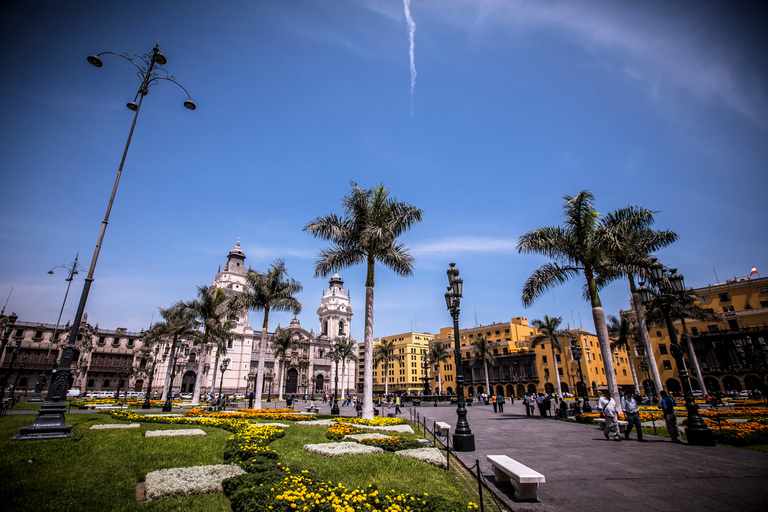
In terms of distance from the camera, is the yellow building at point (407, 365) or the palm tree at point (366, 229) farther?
the yellow building at point (407, 365)

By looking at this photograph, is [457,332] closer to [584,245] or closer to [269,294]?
[584,245]

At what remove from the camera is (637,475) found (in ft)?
24.5

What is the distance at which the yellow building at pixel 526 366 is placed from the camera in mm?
65625

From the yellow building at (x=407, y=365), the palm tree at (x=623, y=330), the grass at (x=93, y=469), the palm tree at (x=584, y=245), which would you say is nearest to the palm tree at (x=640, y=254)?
the palm tree at (x=584, y=245)

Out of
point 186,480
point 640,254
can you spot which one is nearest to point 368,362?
point 186,480

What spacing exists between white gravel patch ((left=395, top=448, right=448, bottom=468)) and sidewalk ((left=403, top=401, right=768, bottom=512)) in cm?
84

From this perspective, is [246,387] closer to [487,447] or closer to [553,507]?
[487,447]

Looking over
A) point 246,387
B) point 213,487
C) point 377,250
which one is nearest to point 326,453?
point 213,487

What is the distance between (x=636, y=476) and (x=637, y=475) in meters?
0.11

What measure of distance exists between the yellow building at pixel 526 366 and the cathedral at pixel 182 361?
2851cm

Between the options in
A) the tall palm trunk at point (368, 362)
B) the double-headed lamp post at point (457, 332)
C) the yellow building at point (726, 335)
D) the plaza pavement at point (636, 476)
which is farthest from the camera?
the yellow building at point (726, 335)

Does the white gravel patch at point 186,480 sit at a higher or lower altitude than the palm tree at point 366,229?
lower

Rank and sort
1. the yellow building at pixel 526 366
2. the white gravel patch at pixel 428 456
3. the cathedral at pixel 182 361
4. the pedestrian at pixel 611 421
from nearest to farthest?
the white gravel patch at pixel 428 456
the pedestrian at pixel 611 421
the cathedral at pixel 182 361
the yellow building at pixel 526 366

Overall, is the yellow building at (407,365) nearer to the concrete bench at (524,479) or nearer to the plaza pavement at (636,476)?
the plaza pavement at (636,476)
